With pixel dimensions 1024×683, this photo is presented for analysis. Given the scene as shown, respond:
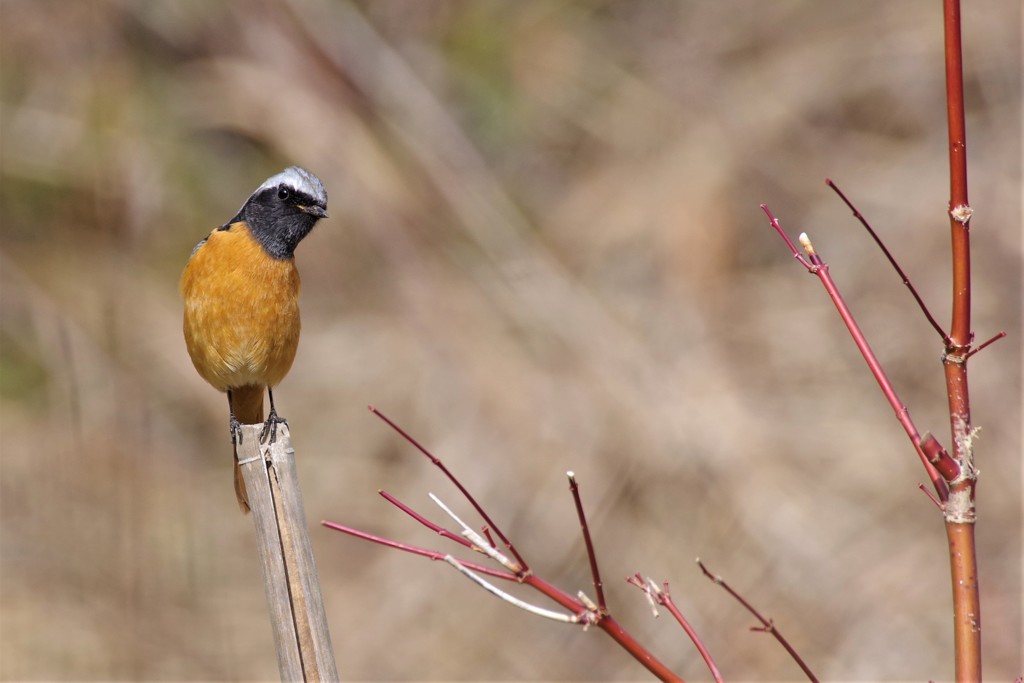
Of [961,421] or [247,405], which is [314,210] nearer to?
[247,405]

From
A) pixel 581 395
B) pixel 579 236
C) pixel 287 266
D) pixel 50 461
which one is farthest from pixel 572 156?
pixel 287 266

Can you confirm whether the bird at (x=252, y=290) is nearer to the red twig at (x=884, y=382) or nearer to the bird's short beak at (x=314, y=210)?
the bird's short beak at (x=314, y=210)

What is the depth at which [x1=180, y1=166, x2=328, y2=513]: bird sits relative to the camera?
12.2 feet

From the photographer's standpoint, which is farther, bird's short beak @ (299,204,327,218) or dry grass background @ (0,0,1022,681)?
dry grass background @ (0,0,1022,681)

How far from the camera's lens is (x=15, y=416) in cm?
767

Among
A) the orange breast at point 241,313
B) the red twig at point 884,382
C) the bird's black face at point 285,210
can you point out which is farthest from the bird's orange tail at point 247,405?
the red twig at point 884,382

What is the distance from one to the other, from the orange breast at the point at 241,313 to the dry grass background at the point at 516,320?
3.44 m

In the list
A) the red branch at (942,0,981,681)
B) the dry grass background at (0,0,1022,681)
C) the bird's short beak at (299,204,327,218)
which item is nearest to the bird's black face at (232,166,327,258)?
the bird's short beak at (299,204,327,218)

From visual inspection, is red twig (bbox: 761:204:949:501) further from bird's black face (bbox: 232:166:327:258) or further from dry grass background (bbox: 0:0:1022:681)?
dry grass background (bbox: 0:0:1022:681)

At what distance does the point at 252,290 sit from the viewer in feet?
12.3

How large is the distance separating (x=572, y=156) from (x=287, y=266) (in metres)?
4.99

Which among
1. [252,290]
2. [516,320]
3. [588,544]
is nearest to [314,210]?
[252,290]

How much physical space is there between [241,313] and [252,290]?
3.2 inches

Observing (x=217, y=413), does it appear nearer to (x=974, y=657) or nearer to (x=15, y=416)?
(x=15, y=416)
